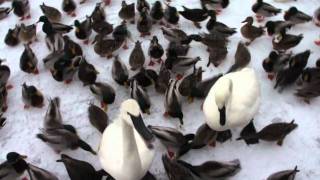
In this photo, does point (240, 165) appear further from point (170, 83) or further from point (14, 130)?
point (14, 130)

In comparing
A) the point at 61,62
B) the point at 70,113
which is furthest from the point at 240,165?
the point at 61,62

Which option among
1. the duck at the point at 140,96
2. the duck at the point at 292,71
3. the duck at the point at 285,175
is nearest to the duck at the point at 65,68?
the duck at the point at 140,96

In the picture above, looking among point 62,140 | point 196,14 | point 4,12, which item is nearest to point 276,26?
point 196,14

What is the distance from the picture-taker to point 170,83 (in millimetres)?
2830

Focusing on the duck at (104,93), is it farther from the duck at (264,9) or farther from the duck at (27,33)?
the duck at (264,9)

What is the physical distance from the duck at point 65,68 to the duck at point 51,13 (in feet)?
2.18

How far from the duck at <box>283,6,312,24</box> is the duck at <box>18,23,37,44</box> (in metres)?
2.13

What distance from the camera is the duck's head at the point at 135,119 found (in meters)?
2.04

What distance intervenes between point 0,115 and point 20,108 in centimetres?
17

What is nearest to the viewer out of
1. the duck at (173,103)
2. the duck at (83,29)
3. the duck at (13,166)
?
the duck at (13,166)

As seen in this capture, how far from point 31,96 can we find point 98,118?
53 centimetres

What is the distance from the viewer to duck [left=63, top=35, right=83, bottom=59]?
10.4 feet

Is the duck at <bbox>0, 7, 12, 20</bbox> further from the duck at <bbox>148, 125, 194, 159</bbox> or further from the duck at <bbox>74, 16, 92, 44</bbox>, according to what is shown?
the duck at <bbox>148, 125, 194, 159</bbox>

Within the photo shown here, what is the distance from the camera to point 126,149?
2205mm
